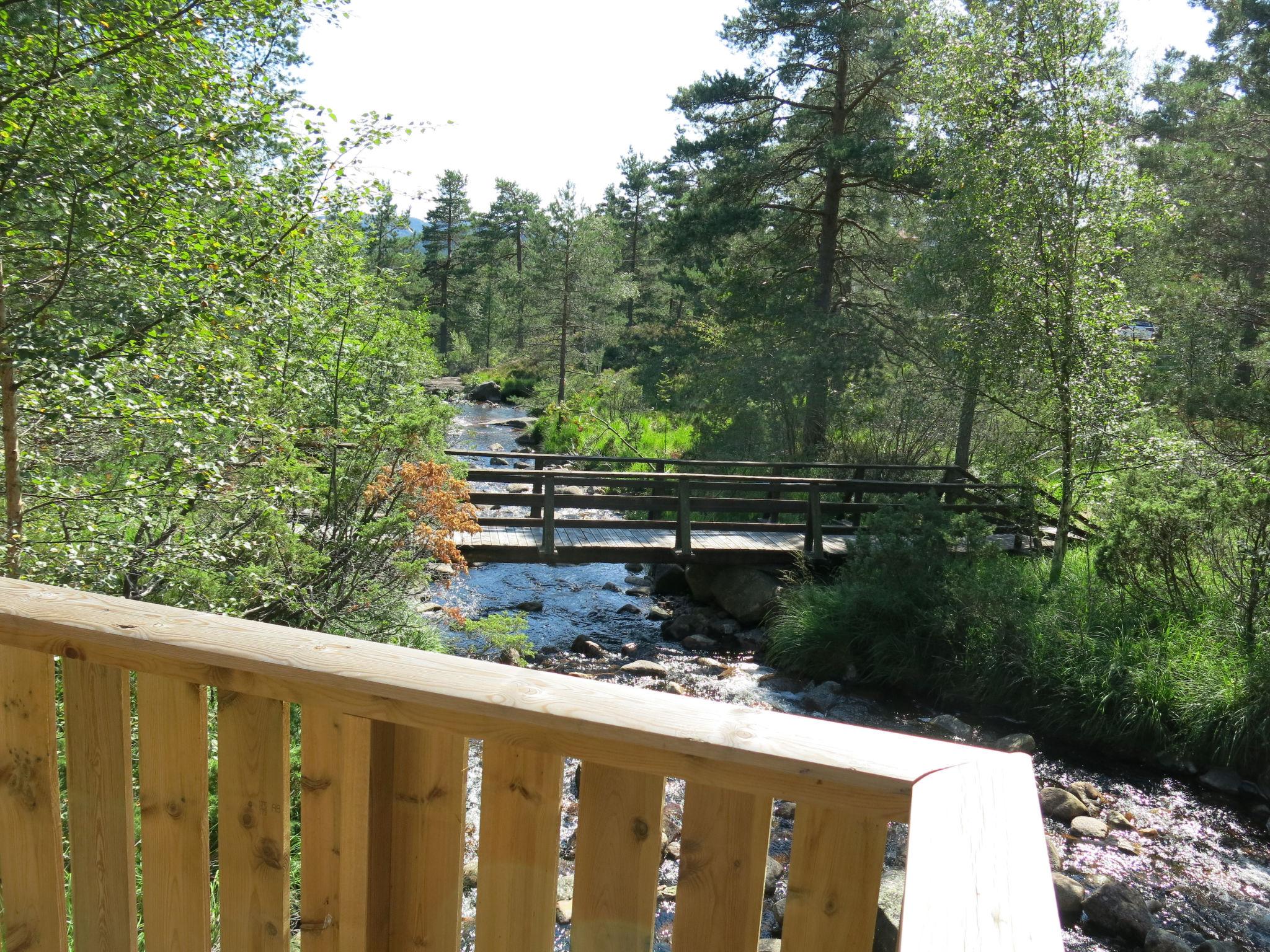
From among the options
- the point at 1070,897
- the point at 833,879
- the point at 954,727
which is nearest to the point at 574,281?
the point at 954,727

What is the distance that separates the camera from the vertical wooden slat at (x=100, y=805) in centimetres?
140

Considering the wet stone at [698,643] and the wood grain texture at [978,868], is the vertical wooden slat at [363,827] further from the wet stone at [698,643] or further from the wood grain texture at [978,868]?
the wet stone at [698,643]

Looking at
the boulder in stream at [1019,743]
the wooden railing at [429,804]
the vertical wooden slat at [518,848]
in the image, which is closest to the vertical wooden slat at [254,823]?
the wooden railing at [429,804]

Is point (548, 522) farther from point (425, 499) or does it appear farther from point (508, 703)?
point (508, 703)

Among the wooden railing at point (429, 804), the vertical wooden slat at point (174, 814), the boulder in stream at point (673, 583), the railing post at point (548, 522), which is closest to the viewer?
the wooden railing at point (429, 804)

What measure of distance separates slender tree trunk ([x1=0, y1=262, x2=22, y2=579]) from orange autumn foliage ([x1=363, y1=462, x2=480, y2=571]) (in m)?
3.48

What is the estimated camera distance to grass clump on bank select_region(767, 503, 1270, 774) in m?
7.07

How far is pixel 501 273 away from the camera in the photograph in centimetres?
3725

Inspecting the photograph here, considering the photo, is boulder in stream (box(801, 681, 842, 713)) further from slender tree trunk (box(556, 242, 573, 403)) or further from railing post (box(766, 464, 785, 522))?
slender tree trunk (box(556, 242, 573, 403))

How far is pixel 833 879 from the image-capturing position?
102 centimetres

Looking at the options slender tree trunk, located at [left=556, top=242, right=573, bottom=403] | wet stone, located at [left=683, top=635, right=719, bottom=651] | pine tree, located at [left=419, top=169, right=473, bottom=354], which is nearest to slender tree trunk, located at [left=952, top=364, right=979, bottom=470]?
wet stone, located at [left=683, top=635, right=719, bottom=651]

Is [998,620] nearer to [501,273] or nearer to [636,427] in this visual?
[636,427]

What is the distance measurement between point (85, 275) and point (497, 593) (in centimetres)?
794

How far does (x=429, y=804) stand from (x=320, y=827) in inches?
6.8
